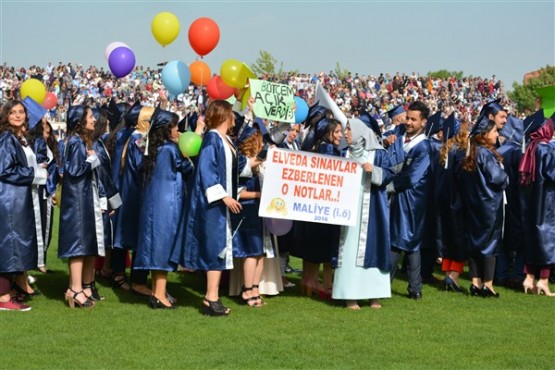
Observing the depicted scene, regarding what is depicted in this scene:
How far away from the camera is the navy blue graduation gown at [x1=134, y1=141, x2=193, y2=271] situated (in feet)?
29.5

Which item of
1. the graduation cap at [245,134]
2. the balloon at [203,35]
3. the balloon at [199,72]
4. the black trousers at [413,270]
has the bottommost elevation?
the black trousers at [413,270]

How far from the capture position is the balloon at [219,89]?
10486 millimetres

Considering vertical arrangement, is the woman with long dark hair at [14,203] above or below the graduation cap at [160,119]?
below

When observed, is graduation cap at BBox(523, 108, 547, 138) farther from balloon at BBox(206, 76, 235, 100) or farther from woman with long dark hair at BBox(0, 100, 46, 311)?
woman with long dark hair at BBox(0, 100, 46, 311)

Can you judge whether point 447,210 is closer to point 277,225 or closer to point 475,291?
point 475,291

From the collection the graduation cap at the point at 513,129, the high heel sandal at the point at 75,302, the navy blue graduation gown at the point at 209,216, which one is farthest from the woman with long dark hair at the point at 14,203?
the graduation cap at the point at 513,129

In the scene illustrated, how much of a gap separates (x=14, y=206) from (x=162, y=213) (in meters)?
1.50

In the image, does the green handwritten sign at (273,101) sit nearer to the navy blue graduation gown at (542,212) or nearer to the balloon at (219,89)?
the balloon at (219,89)

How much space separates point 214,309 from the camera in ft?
28.7

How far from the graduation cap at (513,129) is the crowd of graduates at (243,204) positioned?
12 cm

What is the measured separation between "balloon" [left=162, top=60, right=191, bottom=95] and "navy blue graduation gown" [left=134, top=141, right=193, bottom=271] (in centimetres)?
122

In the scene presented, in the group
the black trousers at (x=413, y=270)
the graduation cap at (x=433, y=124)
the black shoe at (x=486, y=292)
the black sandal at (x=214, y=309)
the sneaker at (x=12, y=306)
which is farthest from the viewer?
the graduation cap at (x=433, y=124)

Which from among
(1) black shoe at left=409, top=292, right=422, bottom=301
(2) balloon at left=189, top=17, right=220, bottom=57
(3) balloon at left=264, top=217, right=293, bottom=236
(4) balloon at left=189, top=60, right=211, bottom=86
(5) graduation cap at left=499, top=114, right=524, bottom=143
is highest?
(2) balloon at left=189, top=17, right=220, bottom=57

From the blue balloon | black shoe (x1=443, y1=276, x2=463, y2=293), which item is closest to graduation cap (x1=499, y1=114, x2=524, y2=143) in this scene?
black shoe (x1=443, y1=276, x2=463, y2=293)
